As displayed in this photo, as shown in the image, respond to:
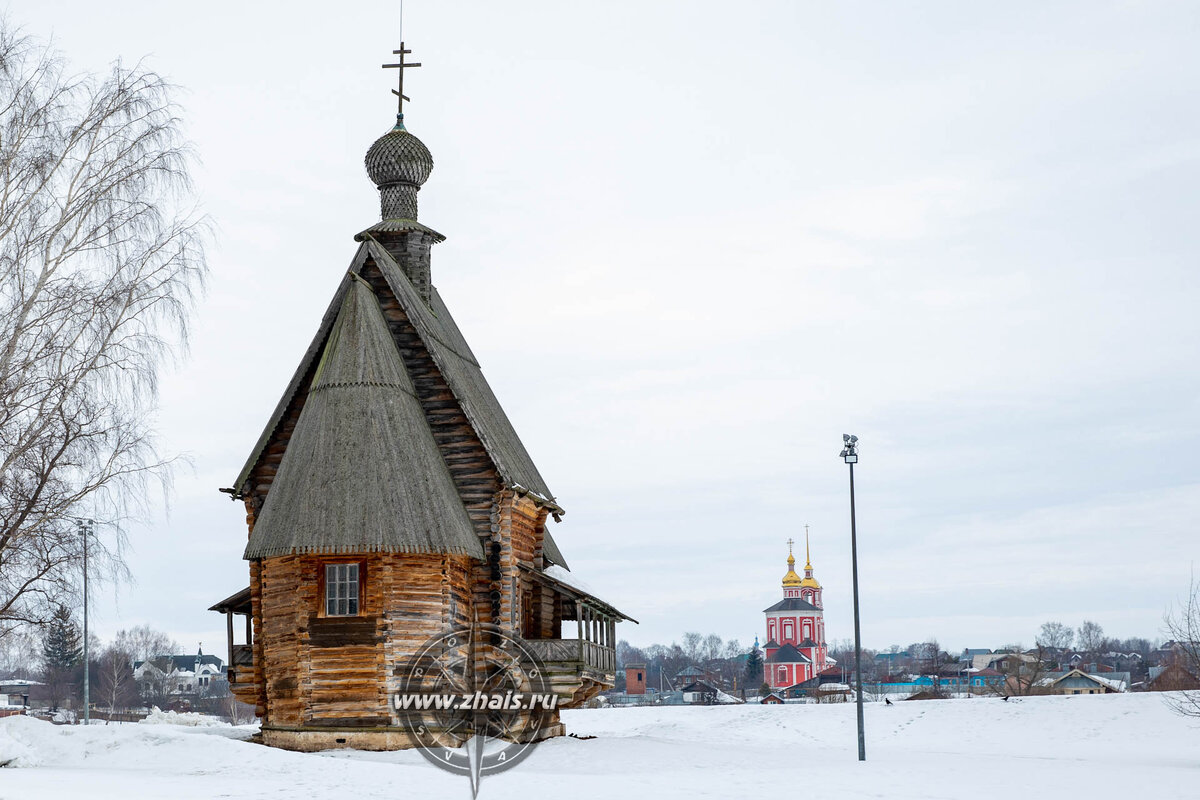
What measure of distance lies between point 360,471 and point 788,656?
10560cm

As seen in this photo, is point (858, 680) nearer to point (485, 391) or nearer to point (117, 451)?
point (485, 391)

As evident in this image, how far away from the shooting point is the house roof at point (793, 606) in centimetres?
13162

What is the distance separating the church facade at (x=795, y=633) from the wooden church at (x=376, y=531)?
9762 centimetres

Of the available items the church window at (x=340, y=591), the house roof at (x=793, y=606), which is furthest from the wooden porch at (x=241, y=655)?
the house roof at (x=793, y=606)

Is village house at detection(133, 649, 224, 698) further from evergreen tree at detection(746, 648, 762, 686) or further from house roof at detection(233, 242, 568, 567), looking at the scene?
house roof at detection(233, 242, 568, 567)

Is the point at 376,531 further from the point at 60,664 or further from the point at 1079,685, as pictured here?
the point at 60,664

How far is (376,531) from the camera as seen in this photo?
24.2 metres

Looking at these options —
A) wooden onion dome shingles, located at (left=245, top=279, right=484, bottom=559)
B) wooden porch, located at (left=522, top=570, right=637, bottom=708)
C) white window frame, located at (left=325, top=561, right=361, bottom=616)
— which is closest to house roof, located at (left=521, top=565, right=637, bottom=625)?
wooden porch, located at (left=522, top=570, right=637, bottom=708)

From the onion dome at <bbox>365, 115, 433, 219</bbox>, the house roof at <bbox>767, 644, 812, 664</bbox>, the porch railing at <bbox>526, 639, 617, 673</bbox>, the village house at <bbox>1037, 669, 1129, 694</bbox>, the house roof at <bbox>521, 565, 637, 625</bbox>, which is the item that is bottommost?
the house roof at <bbox>767, 644, 812, 664</bbox>

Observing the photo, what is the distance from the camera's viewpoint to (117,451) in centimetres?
2356

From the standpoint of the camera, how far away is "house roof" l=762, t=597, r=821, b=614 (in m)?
132

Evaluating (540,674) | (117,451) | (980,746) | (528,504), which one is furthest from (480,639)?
(980,746)

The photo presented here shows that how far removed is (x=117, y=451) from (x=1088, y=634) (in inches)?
6502

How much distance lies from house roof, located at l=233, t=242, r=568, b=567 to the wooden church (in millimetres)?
54
